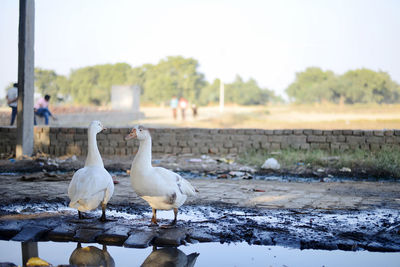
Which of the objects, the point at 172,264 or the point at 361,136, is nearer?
the point at 172,264

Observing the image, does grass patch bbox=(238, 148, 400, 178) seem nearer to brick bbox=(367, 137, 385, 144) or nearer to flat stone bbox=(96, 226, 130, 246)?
brick bbox=(367, 137, 385, 144)

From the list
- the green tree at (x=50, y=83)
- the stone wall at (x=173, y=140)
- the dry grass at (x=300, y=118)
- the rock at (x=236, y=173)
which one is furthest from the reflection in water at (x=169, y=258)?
the green tree at (x=50, y=83)

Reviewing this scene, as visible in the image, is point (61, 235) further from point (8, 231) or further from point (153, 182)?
point (153, 182)

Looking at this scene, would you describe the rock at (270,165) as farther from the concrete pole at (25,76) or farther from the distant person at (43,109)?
the distant person at (43,109)

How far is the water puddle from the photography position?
3.95m

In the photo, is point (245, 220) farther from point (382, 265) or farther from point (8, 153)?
point (8, 153)

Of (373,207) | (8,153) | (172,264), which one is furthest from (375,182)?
(8,153)

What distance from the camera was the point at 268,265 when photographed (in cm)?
389

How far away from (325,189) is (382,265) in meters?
3.36

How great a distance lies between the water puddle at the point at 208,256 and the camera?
3.95 m

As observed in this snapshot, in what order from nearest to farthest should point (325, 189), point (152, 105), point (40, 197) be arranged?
point (40, 197) → point (325, 189) → point (152, 105)

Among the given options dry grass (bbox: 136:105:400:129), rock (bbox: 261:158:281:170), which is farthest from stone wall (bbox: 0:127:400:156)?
dry grass (bbox: 136:105:400:129)

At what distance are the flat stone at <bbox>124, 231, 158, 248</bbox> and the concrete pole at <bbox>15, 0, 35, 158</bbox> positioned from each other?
24.0ft

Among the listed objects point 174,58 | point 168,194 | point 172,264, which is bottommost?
point 172,264
